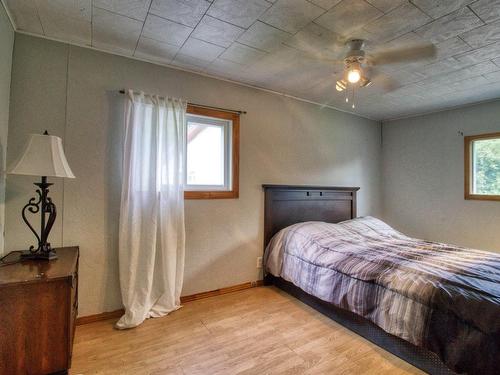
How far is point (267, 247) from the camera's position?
10.3 ft

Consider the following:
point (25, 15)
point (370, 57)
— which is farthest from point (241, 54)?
point (25, 15)

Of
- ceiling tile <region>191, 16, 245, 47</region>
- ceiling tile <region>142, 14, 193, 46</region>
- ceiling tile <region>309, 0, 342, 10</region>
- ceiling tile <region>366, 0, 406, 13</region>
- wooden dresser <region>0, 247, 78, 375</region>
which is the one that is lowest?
wooden dresser <region>0, 247, 78, 375</region>

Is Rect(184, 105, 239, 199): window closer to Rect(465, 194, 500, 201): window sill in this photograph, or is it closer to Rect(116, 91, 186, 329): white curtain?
Rect(116, 91, 186, 329): white curtain

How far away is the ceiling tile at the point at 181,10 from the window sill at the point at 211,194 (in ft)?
4.84

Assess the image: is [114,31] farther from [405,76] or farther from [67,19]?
[405,76]

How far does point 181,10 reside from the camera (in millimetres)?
1742

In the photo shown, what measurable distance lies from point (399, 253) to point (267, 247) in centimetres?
138

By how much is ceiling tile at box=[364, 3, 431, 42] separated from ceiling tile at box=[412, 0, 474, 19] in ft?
0.11

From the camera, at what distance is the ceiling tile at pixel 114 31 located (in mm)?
1819

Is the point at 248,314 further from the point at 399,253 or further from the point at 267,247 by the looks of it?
the point at 399,253

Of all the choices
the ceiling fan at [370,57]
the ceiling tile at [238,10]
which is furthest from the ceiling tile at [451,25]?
the ceiling tile at [238,10]

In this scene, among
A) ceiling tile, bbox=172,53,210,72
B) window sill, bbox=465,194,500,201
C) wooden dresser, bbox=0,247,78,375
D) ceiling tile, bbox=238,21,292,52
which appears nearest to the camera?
wooden dresser, bbox=0,247,78,375

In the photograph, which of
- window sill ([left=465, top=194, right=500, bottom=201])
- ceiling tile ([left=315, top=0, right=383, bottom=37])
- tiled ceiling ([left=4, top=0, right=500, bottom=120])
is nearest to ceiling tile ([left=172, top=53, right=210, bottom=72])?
tiled ceiling ([left=4, top=0, right=500, bottom=120])

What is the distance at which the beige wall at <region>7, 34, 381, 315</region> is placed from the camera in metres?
2.03
